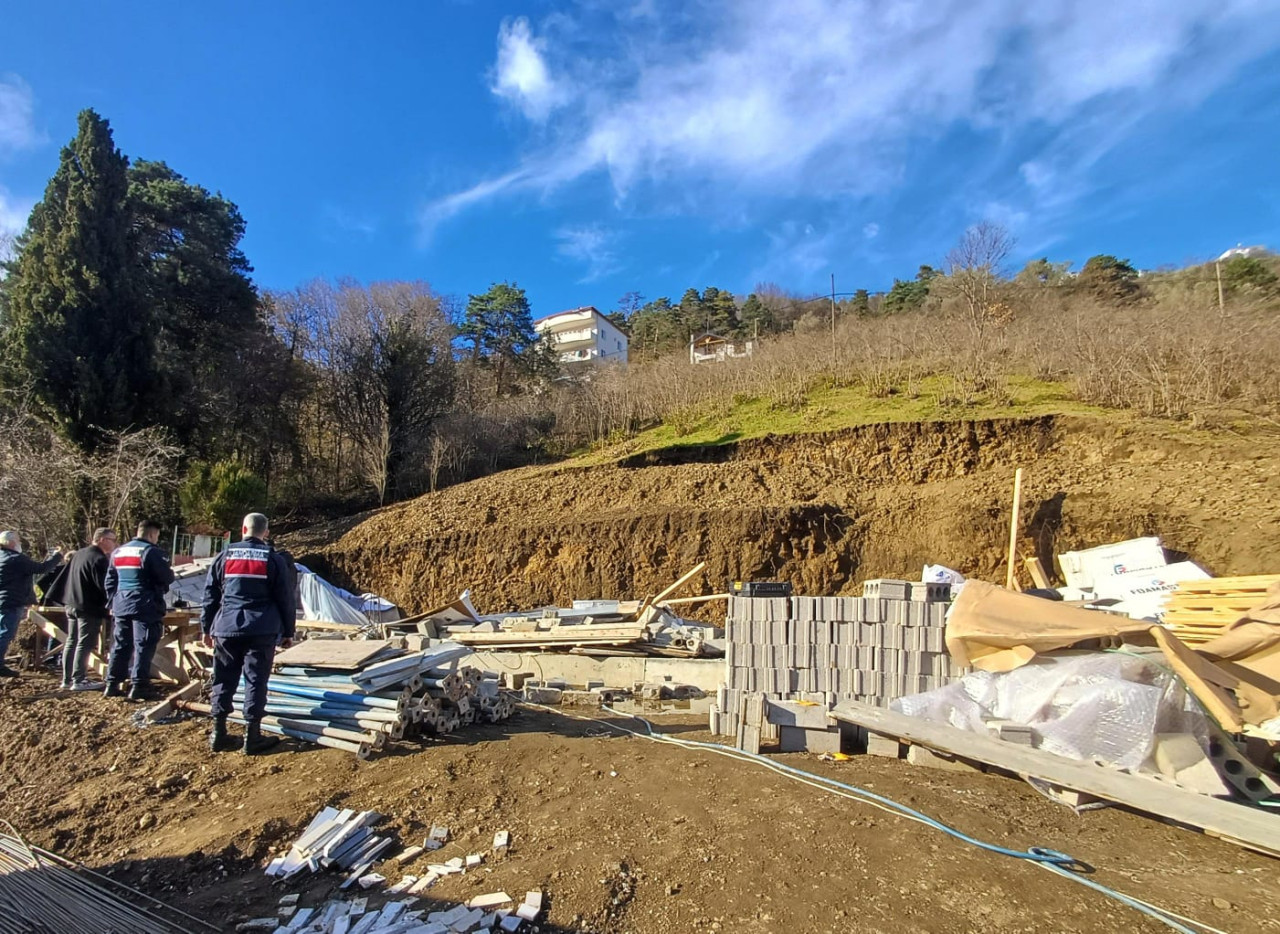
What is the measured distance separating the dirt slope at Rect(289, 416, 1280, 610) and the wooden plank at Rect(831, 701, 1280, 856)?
9.01 m

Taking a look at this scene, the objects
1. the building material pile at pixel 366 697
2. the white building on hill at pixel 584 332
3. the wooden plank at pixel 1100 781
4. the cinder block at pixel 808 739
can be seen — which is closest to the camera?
the wooden plank at pixel 1100 781

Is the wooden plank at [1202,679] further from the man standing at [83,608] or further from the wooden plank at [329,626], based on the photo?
the man standing at [83,608]

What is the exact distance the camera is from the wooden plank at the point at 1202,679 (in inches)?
177

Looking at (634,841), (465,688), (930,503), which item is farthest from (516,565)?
(634,841)

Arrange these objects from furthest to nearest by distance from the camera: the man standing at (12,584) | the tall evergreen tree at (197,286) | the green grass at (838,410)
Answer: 1. the tall evergreen tree at (197,286)
2. the green grass at (838,410)
3. the man standing at (12,584)

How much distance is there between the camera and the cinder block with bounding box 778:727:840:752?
18.4 feet

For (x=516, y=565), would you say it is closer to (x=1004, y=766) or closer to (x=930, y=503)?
(x=930, y=503)

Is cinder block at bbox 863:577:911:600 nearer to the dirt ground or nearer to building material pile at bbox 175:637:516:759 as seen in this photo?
the dirt ground

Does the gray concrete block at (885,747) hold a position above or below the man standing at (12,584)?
below

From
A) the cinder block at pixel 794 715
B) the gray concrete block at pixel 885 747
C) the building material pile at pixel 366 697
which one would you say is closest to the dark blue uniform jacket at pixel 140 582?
the building material pile at pixel 366 697

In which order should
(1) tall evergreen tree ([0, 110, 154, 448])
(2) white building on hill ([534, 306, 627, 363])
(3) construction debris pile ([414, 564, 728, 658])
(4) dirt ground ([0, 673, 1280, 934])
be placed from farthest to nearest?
1. (2) white building on hill ([534, 306, 627, 363])
2. (1) tall evergreen tree ([0, 110, 154, 448])
3. (3) construction debris pile ([414, 564, 728, 658])
4. (4) dirt ground ([0, 673, 1280, 934])

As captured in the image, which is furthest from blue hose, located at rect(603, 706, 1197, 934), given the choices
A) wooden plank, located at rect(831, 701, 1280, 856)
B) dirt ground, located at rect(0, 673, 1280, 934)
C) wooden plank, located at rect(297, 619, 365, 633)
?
A: wooden plank, located at rect(297, 619, 365, 633)

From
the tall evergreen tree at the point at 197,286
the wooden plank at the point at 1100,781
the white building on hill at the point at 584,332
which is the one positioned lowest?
the wooden plank at the point at 1100,781

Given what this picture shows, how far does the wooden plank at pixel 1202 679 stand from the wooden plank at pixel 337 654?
5985mm
